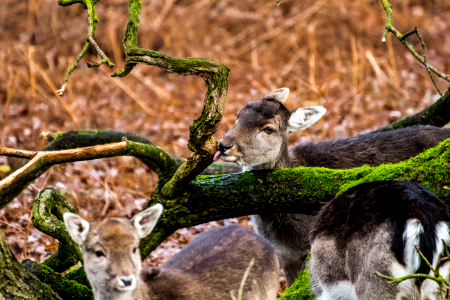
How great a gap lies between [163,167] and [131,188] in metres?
4.39

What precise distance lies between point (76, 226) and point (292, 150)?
3.56 metres

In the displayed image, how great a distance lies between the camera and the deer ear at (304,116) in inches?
236

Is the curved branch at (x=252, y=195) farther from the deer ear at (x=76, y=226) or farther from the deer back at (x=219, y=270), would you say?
the deer ear at (x=76, y=226)

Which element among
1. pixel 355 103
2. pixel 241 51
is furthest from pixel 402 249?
pixel 241 51

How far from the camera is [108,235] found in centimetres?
412

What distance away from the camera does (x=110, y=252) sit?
4.08 meters

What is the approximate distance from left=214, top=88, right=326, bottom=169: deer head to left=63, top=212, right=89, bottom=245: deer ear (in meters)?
2.05

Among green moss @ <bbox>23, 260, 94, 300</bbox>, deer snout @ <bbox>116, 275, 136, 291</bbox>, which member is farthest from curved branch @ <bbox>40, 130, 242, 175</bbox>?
deer snout @ <bbox>116, 275, 136, 291</bbox>

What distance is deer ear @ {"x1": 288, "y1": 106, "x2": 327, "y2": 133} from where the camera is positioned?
599 cm

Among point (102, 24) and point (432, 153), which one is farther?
point (102, 24)

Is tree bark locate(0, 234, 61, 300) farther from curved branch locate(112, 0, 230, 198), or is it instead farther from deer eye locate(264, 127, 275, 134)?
deer eye locate(264, 127, 275, 134)

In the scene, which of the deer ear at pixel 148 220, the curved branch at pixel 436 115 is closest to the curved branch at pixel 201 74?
the deer ear at pixel 148 220

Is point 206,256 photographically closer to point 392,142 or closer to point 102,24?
point 392,142

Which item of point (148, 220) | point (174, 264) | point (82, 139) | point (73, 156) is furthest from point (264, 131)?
point (82, 139)
